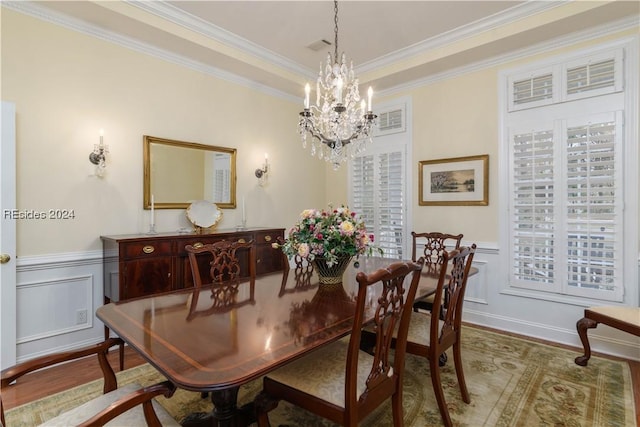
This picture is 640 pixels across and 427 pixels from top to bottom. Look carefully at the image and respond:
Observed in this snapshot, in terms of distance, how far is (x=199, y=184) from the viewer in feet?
12.0

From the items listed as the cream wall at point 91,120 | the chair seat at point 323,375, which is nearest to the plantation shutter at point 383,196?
the cream wall at point 91,120

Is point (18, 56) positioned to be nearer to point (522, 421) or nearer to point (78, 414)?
point (78, 414)

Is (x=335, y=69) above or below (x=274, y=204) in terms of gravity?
above

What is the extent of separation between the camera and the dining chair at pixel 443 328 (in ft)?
6.22

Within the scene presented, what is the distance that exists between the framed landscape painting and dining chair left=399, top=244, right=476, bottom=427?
178 centimetres

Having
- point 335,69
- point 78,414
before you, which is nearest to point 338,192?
point 335,69

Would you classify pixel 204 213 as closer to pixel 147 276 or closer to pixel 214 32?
pixel 147 276

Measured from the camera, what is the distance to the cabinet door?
2.70 meters

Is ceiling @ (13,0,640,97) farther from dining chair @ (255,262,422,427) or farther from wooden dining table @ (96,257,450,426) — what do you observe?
dining chair @ (255,262,422,427)

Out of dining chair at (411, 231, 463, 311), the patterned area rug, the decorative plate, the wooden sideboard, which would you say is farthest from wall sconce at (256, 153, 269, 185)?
the patterned area rug

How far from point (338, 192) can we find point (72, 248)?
3324 millimetres

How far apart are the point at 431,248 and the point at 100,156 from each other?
3.23 m

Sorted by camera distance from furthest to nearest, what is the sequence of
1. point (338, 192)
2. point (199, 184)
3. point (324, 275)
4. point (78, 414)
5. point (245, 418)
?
point (338, 192) → point (199, 184) → point (324, 275) → point (245, 418) → point (78, 414)

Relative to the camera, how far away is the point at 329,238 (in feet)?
6.89
